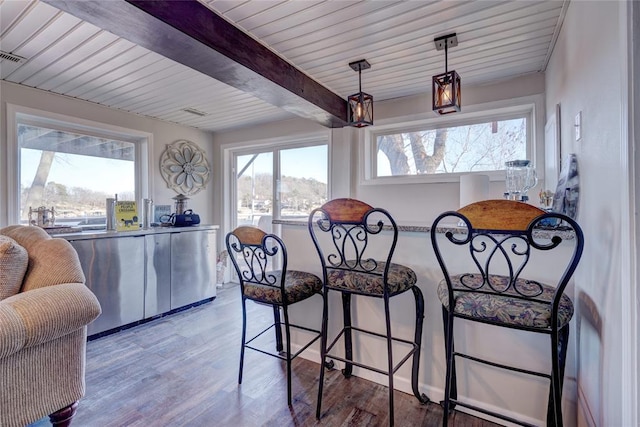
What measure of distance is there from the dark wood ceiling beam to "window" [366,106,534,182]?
109 cm

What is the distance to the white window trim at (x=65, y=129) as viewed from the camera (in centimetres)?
264

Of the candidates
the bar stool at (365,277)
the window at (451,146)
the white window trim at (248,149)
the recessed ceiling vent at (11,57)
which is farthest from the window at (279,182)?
the recessed ceiling vent at (11,57)

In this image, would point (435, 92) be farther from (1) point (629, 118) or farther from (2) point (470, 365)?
(2) point (470, 365)

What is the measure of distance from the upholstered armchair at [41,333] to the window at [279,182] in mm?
2447

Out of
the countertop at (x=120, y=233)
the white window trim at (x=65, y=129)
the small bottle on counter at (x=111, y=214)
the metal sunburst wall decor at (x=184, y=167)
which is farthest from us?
the metal sunburst wall decor at (x=184, y=167)

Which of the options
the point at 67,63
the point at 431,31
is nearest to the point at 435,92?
the point at 431,31

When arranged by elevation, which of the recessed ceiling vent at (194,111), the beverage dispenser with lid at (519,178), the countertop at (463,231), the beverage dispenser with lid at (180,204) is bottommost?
the countertop at (463,231)

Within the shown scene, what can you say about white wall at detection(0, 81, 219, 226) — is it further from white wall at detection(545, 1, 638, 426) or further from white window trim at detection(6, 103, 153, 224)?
white wall at detection(545, 1, 638, 426)

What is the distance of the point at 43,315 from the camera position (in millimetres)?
1271

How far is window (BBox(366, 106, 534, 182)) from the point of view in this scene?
8.71ft

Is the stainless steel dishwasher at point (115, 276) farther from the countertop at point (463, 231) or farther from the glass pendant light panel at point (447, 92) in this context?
the glass pendant light panel at point (447, 92)

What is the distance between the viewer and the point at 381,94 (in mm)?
2963

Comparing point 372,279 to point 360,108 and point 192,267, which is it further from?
point 192,267

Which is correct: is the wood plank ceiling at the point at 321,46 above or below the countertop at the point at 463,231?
above
